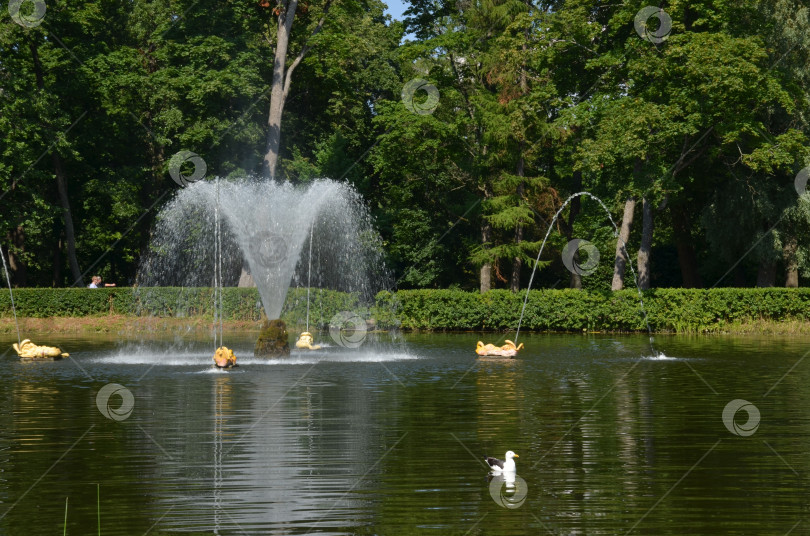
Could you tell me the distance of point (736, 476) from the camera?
11.6 meters

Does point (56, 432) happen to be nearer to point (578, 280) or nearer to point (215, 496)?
point (215, 496)

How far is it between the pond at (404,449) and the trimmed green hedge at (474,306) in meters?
15.7

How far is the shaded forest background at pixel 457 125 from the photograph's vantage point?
43.5 metres

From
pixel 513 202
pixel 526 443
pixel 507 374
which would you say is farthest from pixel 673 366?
pixel 513 202

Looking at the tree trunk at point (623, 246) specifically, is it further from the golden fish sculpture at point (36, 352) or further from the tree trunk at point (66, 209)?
the tree trunk at point (66, 209)

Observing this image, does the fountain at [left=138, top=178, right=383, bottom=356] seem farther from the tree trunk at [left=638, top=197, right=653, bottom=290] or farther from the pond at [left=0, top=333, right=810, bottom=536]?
the pond at [left=0, top=333, right=810, bottom=536]

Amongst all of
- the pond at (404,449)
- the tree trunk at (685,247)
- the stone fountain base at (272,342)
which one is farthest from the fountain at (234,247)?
the pond at (404,449)

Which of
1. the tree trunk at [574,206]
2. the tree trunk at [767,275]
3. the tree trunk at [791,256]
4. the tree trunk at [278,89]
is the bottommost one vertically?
the tree trunk at [767,275]

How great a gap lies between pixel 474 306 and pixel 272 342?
53.2 feet

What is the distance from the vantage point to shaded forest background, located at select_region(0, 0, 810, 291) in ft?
143

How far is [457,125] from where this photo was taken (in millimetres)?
51281

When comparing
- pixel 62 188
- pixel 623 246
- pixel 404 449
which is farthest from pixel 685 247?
pixel 404 449

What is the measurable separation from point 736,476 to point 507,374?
1240 centimetres

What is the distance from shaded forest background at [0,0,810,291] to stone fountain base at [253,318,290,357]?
19.5m
